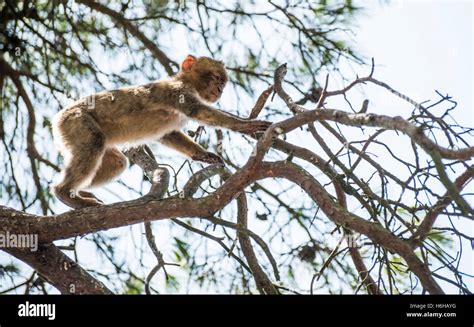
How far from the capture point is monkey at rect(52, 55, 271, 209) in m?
4.95

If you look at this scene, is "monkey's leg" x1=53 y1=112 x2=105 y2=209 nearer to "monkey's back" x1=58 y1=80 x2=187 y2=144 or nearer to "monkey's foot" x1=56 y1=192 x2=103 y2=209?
"monkey's foot" x1=56 y1=192 x2=103 y2=209

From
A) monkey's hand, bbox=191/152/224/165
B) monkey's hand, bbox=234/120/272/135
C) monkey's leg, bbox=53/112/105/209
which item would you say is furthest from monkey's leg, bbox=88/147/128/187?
monkey's hand, bbox=234/120/272/135

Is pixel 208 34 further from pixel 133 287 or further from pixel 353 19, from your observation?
pixel 133 287

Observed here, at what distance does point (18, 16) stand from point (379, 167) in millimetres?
4020

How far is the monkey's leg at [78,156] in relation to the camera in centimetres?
491

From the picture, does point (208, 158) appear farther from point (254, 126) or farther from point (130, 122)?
point (254, 126)

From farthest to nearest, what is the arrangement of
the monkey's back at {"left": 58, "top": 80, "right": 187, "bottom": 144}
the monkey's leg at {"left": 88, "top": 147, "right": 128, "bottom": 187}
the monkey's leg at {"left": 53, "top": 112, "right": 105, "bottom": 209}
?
the monkey's leg at {"left": 88, "top": 147, "right": 128, "bottom": 187} < the monkey's back at {"left": 58, "top": 80, "right": 187, "bottom": 144} < the monkey's leg at {"left": 53, "top": 112, "right": 105, "bottom": 209}

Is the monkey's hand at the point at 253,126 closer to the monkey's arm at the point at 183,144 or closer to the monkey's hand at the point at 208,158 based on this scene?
the monkey's hand at the point at 208,158

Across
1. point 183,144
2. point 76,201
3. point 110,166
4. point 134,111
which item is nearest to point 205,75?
point 183,144

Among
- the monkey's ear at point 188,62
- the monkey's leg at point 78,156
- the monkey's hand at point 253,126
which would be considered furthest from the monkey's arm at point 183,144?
the monkey's hand at point 253,126

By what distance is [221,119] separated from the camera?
4973 millimetres

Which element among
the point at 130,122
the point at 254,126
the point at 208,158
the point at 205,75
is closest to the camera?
the point at 254,126

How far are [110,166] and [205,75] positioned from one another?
1131 millimetres
